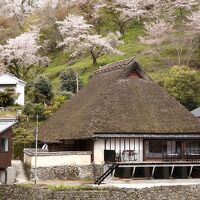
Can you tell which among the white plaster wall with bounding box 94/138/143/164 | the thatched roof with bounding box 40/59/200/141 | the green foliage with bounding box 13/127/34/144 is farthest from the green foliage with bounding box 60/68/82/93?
the white plaster wall with bounding box 94/138/143/164

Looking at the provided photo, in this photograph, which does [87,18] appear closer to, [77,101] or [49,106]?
[49,106]

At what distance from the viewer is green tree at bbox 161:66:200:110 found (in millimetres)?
50594

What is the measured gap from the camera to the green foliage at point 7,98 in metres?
50.7

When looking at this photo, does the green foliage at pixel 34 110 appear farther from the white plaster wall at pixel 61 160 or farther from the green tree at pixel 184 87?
the white plaster wall at pixel 61 160

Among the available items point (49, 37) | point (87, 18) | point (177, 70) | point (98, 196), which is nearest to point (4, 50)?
point (49, 37)

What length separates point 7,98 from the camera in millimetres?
51031

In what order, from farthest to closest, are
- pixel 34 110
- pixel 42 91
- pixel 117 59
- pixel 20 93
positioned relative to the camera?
pixel 117 59 < pixel 20 93 < pixel 42 91 < pixel 34 110

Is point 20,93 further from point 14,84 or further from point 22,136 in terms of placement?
point 22,136

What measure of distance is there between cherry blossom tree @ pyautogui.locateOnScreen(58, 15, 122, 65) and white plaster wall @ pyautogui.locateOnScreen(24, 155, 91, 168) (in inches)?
1342

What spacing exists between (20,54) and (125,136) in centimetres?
3547

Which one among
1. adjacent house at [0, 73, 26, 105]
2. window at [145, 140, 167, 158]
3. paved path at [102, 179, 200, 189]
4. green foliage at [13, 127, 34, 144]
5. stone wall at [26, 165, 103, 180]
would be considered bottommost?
paved path at [102, 179, 200, 189]

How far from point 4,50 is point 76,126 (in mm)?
35368

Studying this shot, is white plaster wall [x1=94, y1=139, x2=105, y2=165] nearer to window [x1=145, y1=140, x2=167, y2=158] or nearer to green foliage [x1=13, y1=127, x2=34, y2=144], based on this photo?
window [x1=145, y1=140, x2=167, y2=158]

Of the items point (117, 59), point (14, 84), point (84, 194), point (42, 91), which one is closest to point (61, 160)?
point (84, 194)
